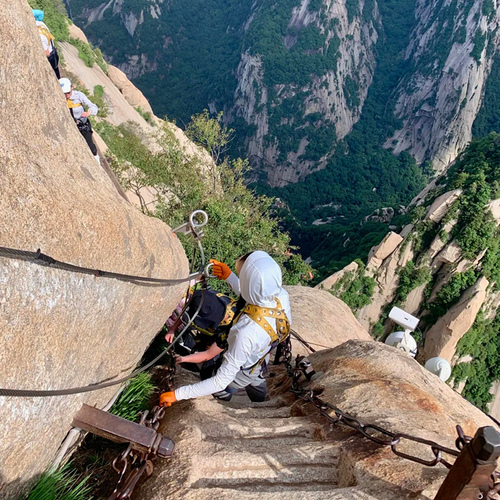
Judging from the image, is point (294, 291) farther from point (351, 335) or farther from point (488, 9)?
point (488, 9)

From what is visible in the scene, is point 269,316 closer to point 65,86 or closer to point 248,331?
point 248,331

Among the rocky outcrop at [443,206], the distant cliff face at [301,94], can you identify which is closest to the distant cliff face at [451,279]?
the rocky outcrop at [443,206]

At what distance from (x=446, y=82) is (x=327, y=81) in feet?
90.3

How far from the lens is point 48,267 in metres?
2.42

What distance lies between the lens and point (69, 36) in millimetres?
29094

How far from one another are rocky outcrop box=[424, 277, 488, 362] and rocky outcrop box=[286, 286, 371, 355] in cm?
2327

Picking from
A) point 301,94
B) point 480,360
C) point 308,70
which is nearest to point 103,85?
point 480,360

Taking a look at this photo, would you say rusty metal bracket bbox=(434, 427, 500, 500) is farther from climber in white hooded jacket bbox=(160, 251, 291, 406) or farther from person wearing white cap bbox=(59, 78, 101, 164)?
person wearing white cap bbox=(59, 78, 101, 164)

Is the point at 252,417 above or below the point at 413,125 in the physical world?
below

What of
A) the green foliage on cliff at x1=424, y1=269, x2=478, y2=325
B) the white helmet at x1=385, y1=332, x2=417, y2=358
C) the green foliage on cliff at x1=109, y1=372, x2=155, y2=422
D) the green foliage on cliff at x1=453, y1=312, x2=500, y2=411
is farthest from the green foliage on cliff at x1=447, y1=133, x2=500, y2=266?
the green foliage on cliff at x1=109, y1=372, x2=155, y2=422

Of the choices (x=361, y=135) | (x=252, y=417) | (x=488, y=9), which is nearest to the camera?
(x=252, y=417)

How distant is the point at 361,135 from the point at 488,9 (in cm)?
3436

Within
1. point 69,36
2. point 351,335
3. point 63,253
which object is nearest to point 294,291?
point 351,335

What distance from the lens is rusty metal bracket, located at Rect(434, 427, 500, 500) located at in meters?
1.81
